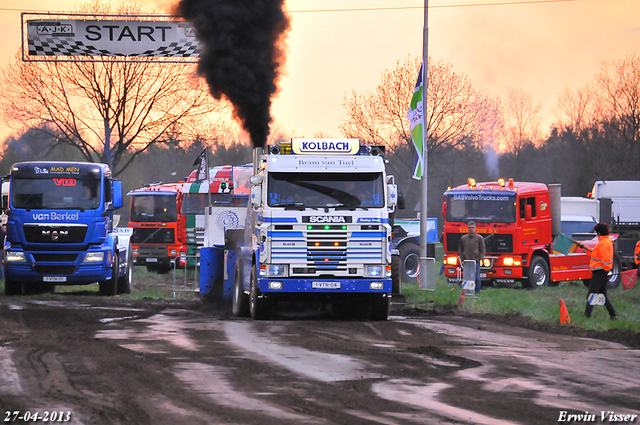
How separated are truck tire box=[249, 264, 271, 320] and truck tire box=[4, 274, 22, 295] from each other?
29.0 ft

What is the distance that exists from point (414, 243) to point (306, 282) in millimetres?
14594

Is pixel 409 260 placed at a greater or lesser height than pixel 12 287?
greater

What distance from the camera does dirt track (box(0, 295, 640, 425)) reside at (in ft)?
24.5

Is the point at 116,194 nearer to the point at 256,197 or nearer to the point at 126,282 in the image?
the point at 126,282

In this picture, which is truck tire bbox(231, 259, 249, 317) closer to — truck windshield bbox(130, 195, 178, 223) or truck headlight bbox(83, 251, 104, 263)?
truck headlight bbox(83, 251, 104, 263)

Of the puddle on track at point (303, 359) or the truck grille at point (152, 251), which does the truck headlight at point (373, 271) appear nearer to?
the puddle on track at point (303, 359)

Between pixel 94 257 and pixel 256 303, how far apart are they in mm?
7525

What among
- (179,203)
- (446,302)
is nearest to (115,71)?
(179,203)

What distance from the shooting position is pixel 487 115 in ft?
174

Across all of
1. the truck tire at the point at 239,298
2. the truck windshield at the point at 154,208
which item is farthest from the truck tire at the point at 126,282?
the truck windshield at the point at 154,208

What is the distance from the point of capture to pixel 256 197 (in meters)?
15.6

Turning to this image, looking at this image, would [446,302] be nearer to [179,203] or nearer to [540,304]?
[540,304]

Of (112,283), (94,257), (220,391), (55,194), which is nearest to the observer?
(220,391)

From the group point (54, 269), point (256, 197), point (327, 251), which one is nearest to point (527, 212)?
point (327, 251)
